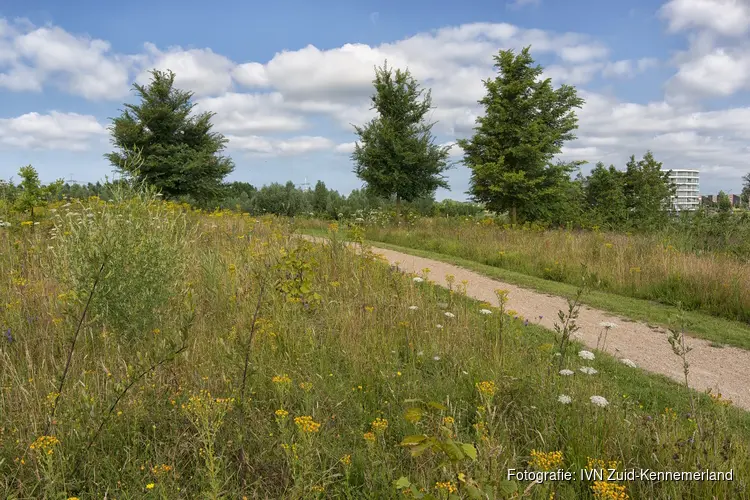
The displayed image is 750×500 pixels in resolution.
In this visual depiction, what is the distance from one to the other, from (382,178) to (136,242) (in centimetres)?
1372

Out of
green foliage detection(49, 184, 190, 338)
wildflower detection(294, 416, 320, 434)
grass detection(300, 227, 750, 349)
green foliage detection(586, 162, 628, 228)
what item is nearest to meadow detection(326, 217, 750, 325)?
grass detection(300, 227, 750, 349)

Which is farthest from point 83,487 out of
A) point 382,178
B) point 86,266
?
point 382,178

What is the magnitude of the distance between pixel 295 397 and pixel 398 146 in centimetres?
1493

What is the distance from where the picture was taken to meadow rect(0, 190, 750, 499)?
2.21 m

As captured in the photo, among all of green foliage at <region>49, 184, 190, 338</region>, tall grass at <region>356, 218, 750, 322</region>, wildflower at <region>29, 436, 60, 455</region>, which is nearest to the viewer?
wildflower at <region>29, 436, 60, 455</region>

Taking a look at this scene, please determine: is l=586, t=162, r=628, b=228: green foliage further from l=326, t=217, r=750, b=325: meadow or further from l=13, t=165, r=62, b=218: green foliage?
l=13, t=165, r=62, b=218: green foliage

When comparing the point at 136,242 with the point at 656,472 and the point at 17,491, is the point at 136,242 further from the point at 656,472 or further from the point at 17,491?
the point at 656,472

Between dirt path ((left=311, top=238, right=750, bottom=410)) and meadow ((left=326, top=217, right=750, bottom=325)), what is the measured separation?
69cm

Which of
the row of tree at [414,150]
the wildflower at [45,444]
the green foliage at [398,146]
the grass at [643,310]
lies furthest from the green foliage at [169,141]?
the wildflower at [45,444]

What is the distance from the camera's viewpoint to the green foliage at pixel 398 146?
691 inches

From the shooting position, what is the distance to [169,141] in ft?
68.8

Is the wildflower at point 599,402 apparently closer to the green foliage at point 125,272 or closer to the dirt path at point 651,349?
the dirt path at point 651,349

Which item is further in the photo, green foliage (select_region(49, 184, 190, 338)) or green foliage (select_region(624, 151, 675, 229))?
green foliage (select_region(624, 151, 675, 229))

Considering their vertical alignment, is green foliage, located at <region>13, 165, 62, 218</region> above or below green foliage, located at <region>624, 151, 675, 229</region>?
below
